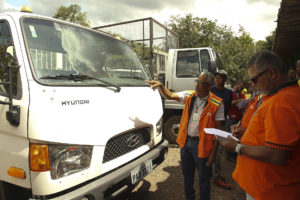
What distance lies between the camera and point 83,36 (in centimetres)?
251

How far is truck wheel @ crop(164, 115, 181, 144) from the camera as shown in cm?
505

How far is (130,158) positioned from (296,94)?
160 centimetres

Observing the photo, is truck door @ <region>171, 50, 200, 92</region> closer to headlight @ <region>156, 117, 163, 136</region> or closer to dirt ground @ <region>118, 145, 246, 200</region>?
dirt ground @ <region>118, 145, 246, 200</region>

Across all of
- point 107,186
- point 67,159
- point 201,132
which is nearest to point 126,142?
point 107,186

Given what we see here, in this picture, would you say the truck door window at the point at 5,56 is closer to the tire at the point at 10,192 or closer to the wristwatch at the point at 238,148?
the tire at the point at 10,192

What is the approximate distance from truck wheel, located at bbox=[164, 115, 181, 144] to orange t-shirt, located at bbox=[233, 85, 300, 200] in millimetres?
3532

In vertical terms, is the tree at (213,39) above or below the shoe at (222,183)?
above

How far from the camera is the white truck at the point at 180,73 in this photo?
5094 millimetres

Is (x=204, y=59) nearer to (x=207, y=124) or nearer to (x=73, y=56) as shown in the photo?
(x=207, y=124)

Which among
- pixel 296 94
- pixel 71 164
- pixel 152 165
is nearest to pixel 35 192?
pixel 71 164

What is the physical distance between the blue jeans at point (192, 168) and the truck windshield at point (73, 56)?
106 centimetres

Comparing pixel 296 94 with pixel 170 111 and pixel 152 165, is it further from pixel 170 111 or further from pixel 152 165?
pixel 170 111

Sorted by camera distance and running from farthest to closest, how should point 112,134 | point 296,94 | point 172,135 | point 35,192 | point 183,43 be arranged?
point 183,43, point 172,135, point 112,134, point 35,192, point 296,94

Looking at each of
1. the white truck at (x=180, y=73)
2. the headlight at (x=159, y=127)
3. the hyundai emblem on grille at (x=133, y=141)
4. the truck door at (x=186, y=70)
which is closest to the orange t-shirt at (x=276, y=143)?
the hyundai emblem on grille at (x=133, y=141)
